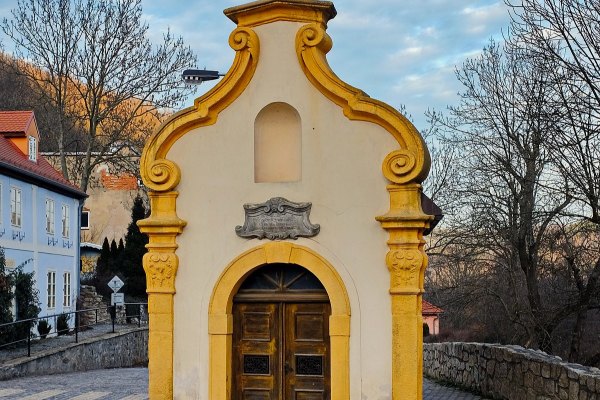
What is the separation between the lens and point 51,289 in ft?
113

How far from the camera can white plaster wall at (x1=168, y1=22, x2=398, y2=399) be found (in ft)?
41.6

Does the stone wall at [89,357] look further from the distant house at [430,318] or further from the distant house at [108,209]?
the distant house at [108,209]

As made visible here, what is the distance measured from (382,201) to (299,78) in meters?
2.11

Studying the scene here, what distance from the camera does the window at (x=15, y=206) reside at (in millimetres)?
30094

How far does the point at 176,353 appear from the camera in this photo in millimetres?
13250

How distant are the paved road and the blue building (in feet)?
21.5

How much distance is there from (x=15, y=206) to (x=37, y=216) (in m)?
2.31

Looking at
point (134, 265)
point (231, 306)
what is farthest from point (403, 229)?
point (134, 265)

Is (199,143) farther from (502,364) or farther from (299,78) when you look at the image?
(502,364)

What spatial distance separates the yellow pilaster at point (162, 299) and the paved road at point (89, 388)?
18.3ft

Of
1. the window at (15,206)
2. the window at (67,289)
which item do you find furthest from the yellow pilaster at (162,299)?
the window at (67,289)

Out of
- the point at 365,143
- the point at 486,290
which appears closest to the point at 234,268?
the point at 365,143

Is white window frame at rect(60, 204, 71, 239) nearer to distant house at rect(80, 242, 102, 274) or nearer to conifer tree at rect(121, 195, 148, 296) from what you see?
conifer tree at rect(121, 195, 148, 296)

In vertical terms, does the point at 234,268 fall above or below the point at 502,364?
above
